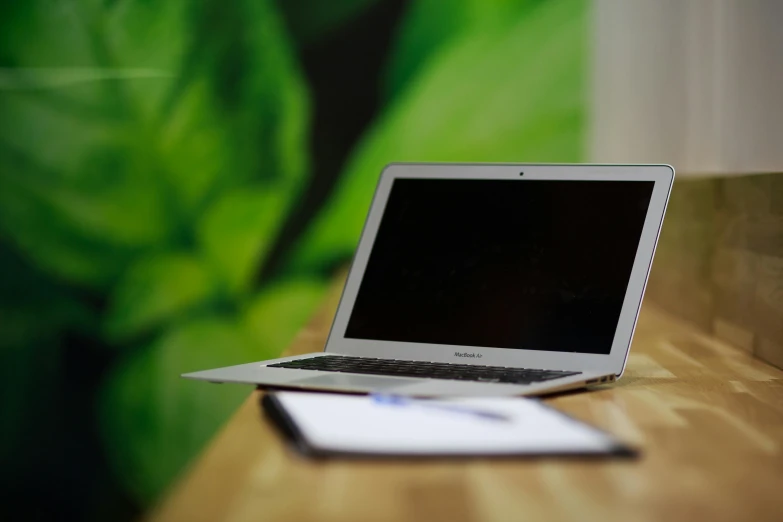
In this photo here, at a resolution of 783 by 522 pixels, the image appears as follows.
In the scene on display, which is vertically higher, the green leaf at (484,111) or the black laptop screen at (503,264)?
the green leaf at (484,111)

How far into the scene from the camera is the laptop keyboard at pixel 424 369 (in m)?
0.85

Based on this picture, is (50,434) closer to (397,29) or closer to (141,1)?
(141,1)

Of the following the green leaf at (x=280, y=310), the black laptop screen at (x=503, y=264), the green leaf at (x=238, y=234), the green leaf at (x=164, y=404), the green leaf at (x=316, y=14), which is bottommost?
the green leaf at (x=164, y=404)

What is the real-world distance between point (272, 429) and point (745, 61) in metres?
0.99

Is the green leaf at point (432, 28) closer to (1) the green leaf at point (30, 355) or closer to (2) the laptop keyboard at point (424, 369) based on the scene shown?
(1) the green leaf at point (30, 355)

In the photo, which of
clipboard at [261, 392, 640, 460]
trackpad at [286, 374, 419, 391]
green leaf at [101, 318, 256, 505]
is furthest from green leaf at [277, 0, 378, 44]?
clipboard at [261, 392, 640, 460]

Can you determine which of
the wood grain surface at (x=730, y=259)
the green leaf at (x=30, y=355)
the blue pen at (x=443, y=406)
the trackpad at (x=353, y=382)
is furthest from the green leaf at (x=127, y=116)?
the blue pen at (x=443, y=406)

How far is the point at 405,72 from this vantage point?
2543 millimetres

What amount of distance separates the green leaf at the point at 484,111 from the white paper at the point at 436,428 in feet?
5.98

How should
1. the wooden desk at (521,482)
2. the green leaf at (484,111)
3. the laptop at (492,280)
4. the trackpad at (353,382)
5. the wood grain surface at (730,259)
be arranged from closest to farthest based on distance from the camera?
the wooden desk at (521,482), the trackpad at (353,382), the laptop at (492,280), the wood grain surface at (730,259), the green leaf at (484,111)

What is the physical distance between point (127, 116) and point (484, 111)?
104cm

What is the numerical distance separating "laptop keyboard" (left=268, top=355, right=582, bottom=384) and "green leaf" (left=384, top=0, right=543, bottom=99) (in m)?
1.67

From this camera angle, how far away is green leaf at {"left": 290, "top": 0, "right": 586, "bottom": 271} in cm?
245

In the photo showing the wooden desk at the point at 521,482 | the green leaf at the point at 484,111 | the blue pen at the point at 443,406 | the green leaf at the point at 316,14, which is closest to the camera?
the wooden desk at the point at 521,482
